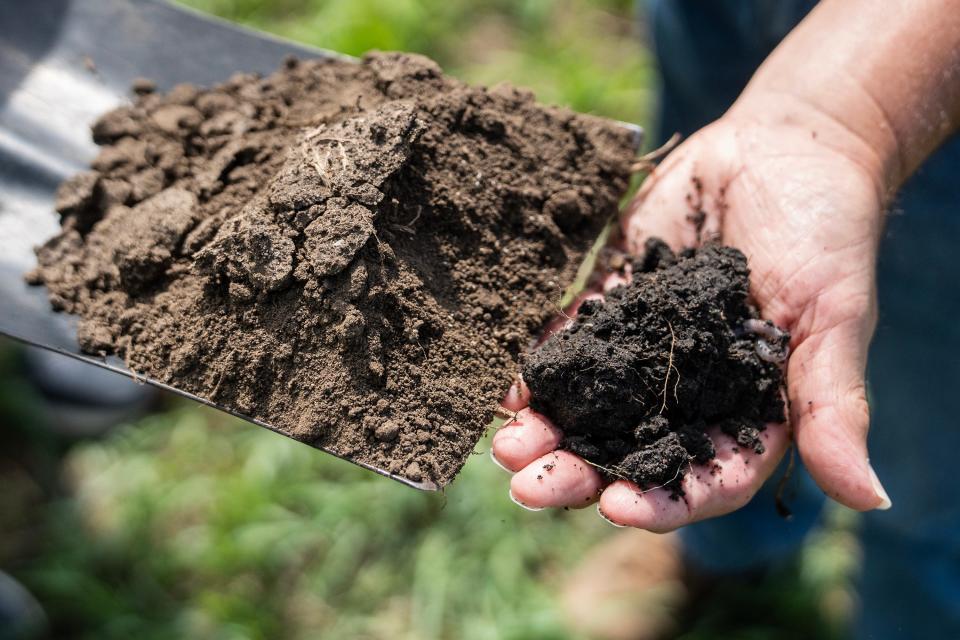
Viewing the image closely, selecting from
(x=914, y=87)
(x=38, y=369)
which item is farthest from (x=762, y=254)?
(x=38, y=369)

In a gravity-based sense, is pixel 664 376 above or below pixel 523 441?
above

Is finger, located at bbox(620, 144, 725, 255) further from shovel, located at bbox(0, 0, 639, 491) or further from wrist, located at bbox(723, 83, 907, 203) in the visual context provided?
shovel, located at bbox(0, 0, 639, 491)

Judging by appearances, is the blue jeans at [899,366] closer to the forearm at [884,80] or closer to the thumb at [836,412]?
the forearm at [884,80]

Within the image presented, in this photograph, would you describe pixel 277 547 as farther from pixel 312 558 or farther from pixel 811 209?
pixel 811 209

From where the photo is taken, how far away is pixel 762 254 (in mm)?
1939

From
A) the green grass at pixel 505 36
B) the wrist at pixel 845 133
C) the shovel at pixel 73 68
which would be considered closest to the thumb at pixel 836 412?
the wrist at pixel 845 133

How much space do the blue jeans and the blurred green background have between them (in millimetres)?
399

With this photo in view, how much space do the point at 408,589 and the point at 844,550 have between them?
178 centimetres

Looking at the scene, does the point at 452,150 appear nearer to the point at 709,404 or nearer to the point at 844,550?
the point at 709,404

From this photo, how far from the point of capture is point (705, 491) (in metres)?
1.73

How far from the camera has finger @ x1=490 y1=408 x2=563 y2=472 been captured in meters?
1.77

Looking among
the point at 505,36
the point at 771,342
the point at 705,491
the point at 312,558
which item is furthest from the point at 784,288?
the point at 505,36

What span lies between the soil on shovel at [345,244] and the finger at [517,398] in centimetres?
4

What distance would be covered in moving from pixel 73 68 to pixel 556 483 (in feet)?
7.27
